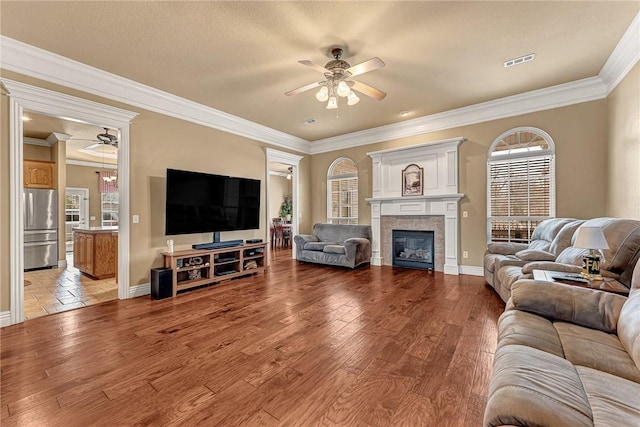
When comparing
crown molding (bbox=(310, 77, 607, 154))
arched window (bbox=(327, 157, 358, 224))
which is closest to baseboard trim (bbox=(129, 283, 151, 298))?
arched window (bbox=(327, 157, 358, 224))

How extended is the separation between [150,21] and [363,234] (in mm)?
4924

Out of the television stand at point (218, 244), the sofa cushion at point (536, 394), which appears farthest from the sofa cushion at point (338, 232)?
the sofa cushion at point (536, 394)

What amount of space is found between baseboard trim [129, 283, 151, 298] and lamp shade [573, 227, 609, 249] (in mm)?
5129

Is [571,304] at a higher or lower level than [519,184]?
lower

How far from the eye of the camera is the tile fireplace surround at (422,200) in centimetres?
519

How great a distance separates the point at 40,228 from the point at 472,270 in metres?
8.66

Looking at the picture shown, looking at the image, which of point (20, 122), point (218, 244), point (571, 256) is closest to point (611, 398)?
point (571, 256)

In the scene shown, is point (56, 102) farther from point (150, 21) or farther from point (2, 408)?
point (2, 408)

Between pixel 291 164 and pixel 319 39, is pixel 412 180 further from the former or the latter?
pixel 319 39

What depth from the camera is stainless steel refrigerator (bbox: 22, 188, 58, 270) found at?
5637mm

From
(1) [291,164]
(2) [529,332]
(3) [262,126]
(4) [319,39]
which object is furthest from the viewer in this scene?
(1) [291,164]

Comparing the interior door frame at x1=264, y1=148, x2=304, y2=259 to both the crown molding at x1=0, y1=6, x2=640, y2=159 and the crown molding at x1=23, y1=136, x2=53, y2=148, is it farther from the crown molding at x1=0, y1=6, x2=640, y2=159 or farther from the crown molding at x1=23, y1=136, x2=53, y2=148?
the crown molding at x1=23, y1=136, x2=53, y2=148

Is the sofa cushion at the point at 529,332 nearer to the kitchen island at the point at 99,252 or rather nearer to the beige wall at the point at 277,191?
the kitchen island at the point at 99,252

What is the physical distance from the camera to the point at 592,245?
2.25 m
